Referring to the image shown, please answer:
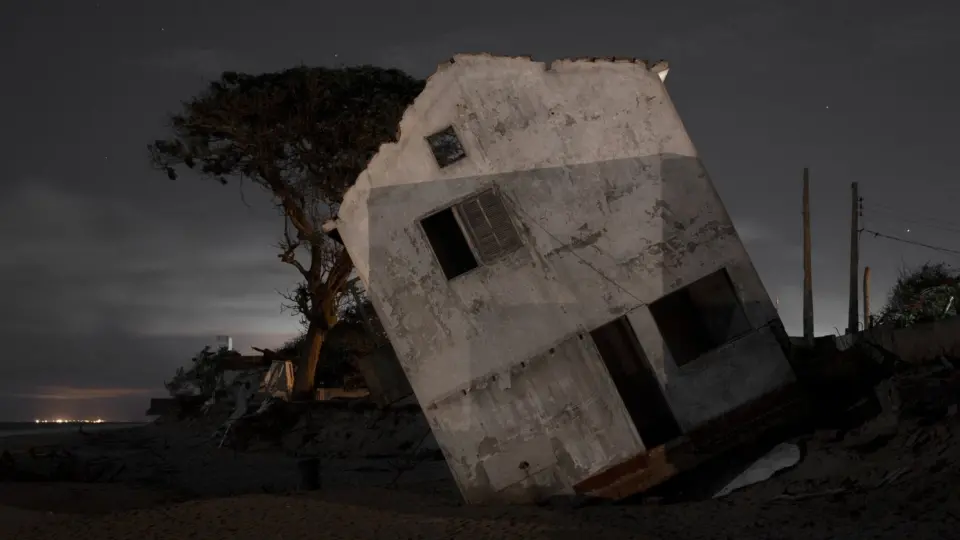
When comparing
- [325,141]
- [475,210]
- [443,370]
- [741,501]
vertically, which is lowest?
[741,501]

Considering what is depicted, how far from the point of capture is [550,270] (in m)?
13.0

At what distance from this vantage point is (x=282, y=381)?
1251 inches

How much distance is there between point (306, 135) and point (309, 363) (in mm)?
7487

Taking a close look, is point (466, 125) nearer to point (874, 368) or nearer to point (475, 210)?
point (475, 210)

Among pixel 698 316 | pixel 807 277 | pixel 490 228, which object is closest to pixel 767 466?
pixel 698 316

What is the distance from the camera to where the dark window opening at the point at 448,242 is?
13570 millimetres

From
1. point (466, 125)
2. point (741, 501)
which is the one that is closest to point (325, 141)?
point (466, 125)

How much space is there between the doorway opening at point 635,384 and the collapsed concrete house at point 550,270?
83 mm

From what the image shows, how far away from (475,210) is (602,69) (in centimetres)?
290

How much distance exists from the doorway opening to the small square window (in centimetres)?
342

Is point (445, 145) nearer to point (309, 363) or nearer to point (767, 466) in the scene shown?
point (767, 466)

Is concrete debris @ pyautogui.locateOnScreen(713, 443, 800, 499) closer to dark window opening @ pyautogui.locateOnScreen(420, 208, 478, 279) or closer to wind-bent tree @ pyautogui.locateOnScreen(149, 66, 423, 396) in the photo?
dark window opening @ pyautogui.locateOnScreen(420, 208, 478, 279)

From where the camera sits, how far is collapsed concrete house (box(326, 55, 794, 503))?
12.7 metres

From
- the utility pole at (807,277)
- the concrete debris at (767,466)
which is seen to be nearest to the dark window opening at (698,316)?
the concrete debris at (767,466)
